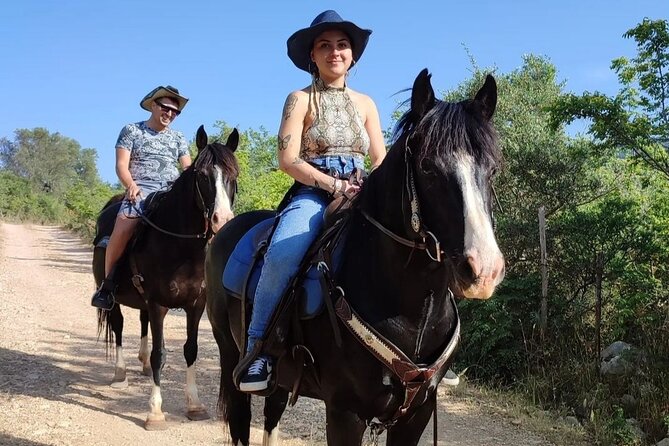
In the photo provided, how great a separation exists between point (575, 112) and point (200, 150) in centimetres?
490

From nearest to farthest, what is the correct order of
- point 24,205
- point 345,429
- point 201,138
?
1. point 345,429
2. point 201,138
3. point 24,205

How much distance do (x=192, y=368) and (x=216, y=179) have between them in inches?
82.1

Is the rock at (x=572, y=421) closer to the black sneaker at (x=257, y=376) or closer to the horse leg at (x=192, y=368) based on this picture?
the horse leg at (x=192, y=368)

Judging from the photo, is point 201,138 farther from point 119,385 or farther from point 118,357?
point 119,385

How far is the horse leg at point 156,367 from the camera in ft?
17.9

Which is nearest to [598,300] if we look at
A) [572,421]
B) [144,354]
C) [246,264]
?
[572,421]

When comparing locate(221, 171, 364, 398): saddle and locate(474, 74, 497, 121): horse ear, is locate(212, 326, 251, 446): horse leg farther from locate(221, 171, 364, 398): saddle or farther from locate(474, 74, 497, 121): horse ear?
locate(474, 74, 497, 121): horse ear

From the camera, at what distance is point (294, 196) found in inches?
130

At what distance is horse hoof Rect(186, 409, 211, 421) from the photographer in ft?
18.8

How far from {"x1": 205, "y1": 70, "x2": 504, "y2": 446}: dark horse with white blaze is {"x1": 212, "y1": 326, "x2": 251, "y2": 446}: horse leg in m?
1.08

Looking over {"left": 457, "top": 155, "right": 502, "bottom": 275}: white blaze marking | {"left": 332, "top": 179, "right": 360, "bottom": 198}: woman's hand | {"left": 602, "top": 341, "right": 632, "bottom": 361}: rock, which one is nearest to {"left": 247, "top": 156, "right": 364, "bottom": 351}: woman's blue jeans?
{"left": 332, "top": 179, "right": 360, "bottom": 198}: woman's hand

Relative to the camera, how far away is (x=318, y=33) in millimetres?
3258

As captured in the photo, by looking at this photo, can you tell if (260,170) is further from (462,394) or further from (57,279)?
(462,394)

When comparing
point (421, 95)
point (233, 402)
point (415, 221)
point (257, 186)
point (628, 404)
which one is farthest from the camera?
point (257, 186)
